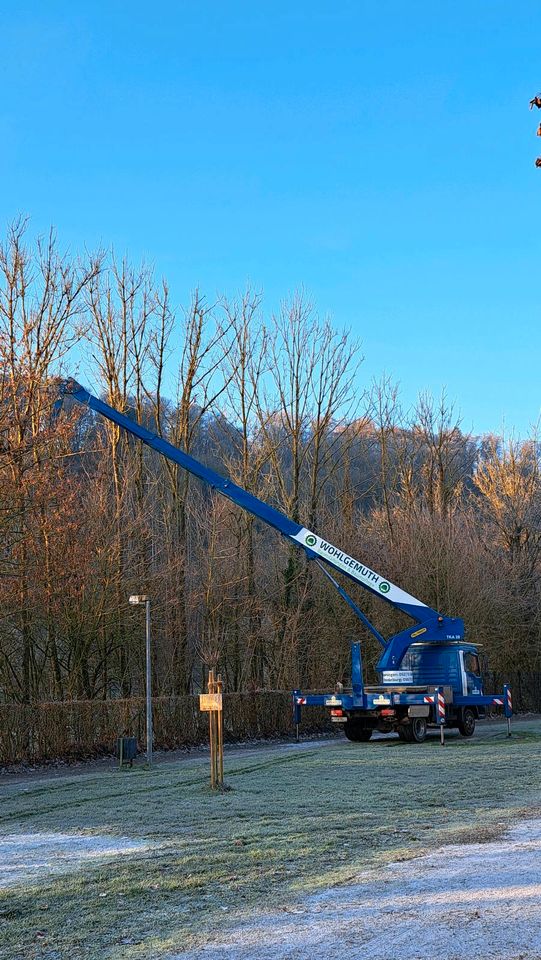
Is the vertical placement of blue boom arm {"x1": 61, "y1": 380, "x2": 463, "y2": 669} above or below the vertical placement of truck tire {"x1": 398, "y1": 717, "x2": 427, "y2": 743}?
above

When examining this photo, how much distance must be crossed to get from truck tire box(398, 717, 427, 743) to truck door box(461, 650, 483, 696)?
169 centimetres

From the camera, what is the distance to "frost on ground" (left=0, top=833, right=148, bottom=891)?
28.3 feet

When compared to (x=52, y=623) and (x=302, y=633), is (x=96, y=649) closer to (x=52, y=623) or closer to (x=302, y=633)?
(x=52, y=623)

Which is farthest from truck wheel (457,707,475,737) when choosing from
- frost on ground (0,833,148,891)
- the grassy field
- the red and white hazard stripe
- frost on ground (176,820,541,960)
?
frost on ground (176,820,541,960)

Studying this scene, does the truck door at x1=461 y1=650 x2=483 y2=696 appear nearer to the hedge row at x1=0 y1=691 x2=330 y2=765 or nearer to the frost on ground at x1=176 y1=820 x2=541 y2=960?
the hedge row at x1=0 y1=691 x2=330 y2=765

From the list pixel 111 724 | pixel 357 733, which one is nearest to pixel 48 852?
pixel 111 724

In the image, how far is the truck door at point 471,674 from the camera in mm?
25844

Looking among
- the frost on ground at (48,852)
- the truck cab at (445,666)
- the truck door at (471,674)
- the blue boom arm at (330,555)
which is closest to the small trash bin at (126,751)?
the blue boom arm at (330,555)

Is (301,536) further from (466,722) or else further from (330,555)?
(466,722)

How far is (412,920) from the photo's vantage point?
6379 mm

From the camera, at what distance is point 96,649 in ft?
86.8

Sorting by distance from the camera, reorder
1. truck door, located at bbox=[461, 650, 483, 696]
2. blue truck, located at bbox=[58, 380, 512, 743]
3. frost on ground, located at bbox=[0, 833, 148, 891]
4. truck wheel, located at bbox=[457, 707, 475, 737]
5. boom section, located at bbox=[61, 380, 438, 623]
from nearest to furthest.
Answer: frost on ground, located at bbox=[0, 833, 148, 891] < blue truck, located at bbox=[58, 380, 512, 743] < boom section, located at bbox=[61, 380, 438, 623] < truck wheel, located at bbox=[457, 707, 475, 737] < truck door, located at bbox=[461, 650, 483, 696]

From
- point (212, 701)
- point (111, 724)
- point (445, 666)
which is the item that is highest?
point (445, 666)

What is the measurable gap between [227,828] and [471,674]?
650 inches
